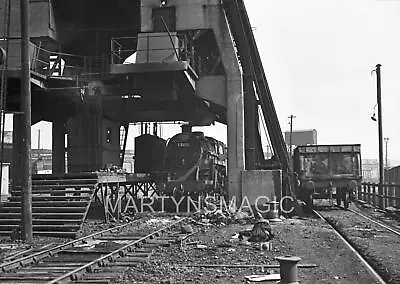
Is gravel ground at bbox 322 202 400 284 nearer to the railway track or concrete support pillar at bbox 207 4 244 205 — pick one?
concrete support pillar at bbox 207 4 244 205

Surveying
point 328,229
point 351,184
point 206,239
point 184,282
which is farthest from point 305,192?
point 184,282

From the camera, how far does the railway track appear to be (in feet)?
27.9

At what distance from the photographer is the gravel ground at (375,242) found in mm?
9551

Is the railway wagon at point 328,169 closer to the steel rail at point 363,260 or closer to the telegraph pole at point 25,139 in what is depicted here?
the steel rail at point 363,260

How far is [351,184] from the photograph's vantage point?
22953mm

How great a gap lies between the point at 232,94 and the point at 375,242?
10472 millimetres

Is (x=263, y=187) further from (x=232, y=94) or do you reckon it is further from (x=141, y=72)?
(x=141, y=72)

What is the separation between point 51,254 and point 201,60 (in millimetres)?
16315

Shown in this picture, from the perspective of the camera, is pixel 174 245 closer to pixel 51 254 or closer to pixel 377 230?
pixel 51 254

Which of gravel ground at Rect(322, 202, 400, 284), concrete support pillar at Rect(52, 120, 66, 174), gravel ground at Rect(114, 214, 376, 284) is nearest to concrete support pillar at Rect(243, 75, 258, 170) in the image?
gravel ground at Rect(322, 202, 400, 284)

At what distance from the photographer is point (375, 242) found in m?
13.3

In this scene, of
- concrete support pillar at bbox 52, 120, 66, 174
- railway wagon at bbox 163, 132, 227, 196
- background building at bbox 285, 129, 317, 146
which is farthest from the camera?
background building at bbox 285, 129, 317, 146

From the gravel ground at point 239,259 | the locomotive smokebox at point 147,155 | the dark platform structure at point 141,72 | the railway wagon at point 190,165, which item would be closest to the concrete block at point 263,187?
the dark platform structure at point 141,72

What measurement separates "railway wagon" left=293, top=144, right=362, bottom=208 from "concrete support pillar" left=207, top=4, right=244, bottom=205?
333cm
